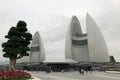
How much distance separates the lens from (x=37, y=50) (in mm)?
151125

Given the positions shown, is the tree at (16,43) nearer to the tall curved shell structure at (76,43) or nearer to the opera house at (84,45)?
the opera house at (84,45)

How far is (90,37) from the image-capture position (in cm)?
12156

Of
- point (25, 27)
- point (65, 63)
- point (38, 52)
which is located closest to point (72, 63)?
point (65, 63)

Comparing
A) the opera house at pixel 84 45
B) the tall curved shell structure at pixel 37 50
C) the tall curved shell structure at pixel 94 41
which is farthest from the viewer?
the tall curved shell structure at pixel 37 50

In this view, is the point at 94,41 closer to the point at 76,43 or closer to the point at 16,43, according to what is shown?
the point at 76,43

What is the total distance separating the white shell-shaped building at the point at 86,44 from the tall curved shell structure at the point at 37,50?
66.8ft

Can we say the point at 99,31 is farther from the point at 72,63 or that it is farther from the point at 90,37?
the point at 72,63

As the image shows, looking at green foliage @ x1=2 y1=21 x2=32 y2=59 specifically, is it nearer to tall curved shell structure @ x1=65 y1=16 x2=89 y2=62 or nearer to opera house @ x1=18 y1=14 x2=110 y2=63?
opera house @ x1=18 y1=14 x2=110 y2=63

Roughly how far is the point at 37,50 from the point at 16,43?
11594 centimetres

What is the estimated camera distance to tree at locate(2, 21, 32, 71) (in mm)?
35406

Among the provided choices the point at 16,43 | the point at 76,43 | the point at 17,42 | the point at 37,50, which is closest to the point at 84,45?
the point at 76,43

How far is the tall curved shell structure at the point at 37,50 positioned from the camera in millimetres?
146500

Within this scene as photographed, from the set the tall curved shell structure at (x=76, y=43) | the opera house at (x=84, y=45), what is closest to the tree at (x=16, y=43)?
the opera house at (x=84, y=45)

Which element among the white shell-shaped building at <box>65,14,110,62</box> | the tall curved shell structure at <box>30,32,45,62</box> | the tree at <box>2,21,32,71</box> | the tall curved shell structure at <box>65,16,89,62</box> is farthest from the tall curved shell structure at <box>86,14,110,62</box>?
the tree at <box>2,21,32,71</box>
